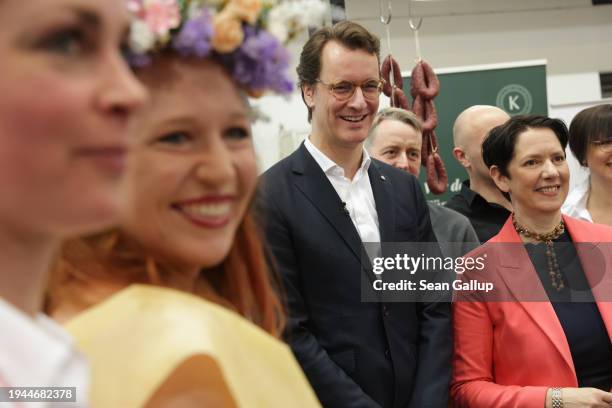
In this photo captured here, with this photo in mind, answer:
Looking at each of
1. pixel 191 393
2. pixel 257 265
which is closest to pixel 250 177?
pixel 257 265

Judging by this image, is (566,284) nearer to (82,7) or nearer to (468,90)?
(82,7)

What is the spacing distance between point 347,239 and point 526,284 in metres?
0.60

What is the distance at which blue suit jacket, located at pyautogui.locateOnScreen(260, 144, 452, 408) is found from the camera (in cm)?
214

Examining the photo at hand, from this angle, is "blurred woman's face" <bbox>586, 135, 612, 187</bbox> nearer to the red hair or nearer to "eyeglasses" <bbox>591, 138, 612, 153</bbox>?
"eyeglasses" <bbox>591, 138, 612, 153</bbox>

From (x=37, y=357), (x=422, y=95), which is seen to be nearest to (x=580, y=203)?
(x=422, y=95)

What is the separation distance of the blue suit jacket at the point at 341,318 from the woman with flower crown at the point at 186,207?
1.19 m

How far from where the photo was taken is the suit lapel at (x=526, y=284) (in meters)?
2.34

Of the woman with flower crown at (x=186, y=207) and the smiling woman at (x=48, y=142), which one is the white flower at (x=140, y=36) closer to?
the woman with flower crown at (x=186, y=207)

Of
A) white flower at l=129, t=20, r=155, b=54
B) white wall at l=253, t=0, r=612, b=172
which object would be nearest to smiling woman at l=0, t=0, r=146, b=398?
white flower at l=129, t=20, r=155, b=54

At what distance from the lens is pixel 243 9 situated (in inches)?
36.9

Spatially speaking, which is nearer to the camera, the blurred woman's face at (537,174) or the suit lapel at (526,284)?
the suit lapel at (526,284)

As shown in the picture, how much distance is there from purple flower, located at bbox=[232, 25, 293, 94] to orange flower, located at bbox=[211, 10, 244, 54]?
0.9 inches

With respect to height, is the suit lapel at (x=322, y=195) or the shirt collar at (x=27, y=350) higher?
the suit lapel at (x=322, y=195)

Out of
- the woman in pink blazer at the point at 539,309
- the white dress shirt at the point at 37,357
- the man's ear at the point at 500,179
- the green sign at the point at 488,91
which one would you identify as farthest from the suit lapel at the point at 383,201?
the green sign at the point at 488,91
